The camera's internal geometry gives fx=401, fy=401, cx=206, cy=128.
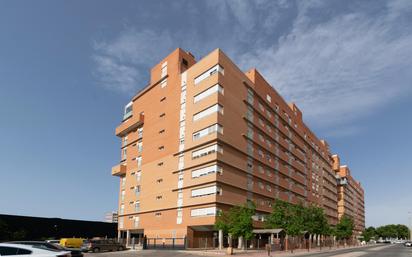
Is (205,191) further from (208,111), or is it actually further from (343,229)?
(343,229)

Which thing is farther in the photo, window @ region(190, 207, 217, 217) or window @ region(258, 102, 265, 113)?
window @ region(258, 102, 265, 113)

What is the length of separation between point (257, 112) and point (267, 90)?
8245mm

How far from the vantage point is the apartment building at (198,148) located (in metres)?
61.2

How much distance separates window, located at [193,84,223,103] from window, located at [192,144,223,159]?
8343 millimetres

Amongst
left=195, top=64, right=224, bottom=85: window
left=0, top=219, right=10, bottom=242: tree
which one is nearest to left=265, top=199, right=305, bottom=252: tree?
left=195, top=64, right=224, bottom=85: window

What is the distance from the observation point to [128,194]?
79.5 metres

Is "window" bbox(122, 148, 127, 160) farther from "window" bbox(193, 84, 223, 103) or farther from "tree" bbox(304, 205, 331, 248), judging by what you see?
"tree" bbox(304, 205, 331, 248)

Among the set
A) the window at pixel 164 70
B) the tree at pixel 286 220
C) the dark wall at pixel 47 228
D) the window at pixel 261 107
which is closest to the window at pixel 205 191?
the tree at pixel 286 220

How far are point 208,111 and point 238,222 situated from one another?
18210 mm

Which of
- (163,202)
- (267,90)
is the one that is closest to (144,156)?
(163,202)

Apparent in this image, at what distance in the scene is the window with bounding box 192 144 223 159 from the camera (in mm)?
60156

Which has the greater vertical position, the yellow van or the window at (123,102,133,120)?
the window at (123,102,133,120)

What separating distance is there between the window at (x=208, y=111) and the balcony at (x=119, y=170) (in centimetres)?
2591

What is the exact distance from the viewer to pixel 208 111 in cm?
6219
